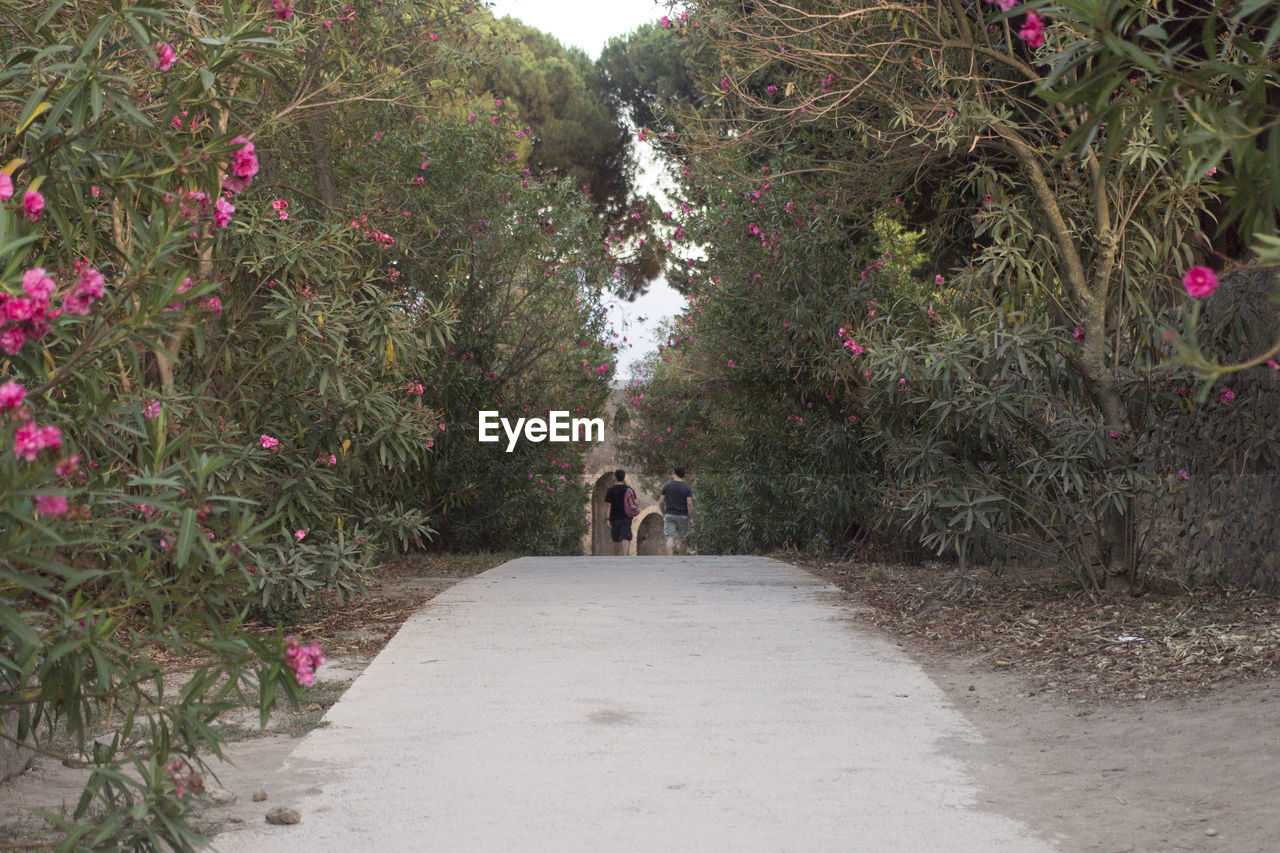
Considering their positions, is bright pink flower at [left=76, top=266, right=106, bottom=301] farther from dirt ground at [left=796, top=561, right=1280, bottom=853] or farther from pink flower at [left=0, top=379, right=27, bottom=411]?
dirt ground at [left=796, top=561, right=1280, bottom=853]

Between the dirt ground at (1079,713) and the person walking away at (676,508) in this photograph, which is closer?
the dirt ground at (1079,713)

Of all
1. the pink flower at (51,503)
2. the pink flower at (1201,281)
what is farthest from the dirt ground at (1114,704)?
the pink flower at (51,503)

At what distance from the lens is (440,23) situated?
9367mm

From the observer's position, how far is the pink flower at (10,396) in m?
2.44

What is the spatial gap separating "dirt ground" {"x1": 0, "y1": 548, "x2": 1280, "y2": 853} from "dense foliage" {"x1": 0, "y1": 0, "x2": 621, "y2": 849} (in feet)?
1.59

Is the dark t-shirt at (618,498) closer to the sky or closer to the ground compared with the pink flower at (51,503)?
closer to the ground

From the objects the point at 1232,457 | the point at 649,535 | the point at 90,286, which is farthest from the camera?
the point at 649,535

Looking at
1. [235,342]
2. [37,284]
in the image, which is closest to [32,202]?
[37,284]

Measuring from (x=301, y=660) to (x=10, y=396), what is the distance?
89 centimetres

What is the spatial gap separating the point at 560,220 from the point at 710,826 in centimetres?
1004

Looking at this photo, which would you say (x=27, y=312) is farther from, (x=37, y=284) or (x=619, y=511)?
(x=619, y=511)

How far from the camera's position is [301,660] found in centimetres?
282

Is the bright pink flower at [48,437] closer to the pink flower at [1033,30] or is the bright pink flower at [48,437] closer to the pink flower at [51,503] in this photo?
the pink flower at [51,503]

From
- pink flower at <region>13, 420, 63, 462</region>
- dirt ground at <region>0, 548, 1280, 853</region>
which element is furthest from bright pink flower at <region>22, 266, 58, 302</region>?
dirt ground at <region>0, 548, 1280, 853</region>
